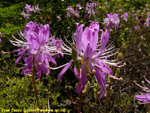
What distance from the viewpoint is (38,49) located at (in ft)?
5.55

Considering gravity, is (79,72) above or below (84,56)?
below

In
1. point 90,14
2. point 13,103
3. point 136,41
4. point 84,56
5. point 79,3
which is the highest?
point 79,3

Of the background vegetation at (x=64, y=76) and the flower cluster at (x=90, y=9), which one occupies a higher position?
the flower cluster at (x=90, y=9)

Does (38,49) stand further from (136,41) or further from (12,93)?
(136,41)

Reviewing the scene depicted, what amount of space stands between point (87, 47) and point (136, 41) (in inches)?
194

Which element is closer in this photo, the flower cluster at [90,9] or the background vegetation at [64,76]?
the background vegetation at [64,76]

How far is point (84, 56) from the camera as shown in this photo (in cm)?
127

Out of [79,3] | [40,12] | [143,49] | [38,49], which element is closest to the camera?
[38,49]

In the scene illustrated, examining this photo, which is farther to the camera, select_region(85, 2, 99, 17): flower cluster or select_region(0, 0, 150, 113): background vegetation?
select_region(85, 2, 99, 17): flower cluster

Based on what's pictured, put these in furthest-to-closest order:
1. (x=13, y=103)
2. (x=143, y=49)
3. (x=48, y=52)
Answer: (x=143, y=49) → (x=13, y=103) → (x=48, y=52)

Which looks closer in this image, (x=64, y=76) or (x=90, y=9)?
(x=64, y=76)

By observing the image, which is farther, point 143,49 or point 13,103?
point 143,49

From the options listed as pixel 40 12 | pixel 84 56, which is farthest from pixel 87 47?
pixel 40 12

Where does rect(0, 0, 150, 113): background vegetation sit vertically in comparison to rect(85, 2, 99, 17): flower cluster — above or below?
below
